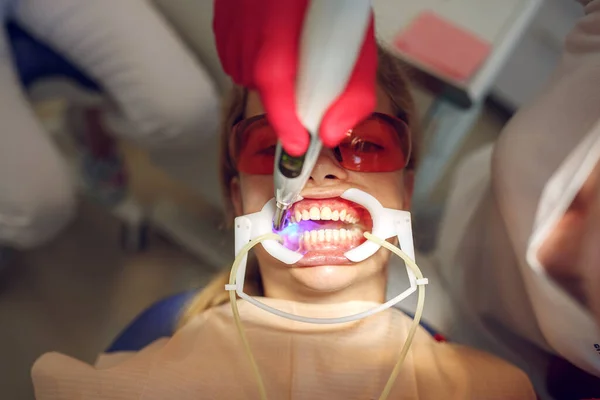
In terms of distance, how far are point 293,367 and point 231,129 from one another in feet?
0.80

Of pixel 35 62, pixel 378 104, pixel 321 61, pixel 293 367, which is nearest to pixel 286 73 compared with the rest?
pixel 321 61

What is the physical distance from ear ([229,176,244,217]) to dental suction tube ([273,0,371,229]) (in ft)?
0.52

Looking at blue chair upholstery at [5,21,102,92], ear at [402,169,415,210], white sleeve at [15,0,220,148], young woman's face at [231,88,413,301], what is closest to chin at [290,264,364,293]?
young woman's face at [231,88,413,301]

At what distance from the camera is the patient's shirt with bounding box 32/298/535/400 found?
0.51 m

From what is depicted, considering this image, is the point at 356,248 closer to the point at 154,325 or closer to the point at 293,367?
the point at 293,367

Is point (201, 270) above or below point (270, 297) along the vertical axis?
below

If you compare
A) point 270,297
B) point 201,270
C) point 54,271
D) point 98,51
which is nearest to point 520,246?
point 270,297

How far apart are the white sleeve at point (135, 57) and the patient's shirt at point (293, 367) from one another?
33 centimetres

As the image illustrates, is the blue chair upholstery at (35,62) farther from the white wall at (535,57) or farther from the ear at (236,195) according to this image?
the white wall at (535,57)

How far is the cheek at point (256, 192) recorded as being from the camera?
541 mm

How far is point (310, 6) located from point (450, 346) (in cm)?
35

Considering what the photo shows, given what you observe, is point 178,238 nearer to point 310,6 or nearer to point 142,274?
point 142,274

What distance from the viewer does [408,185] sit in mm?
601

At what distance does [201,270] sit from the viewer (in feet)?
2.81
